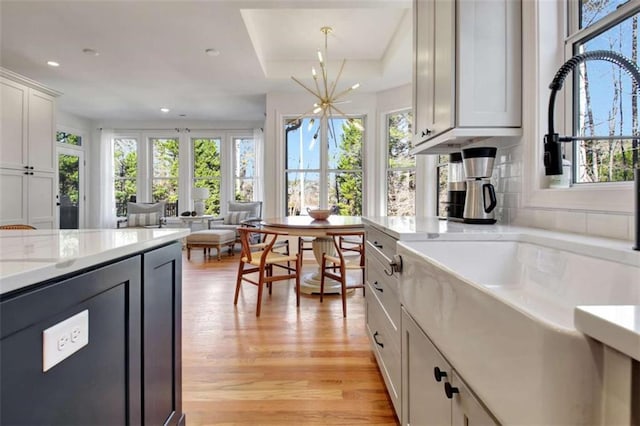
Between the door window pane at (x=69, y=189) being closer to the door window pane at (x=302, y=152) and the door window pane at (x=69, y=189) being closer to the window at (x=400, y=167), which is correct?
the door window pane at (x=302, y=152)

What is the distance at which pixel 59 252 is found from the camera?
821mm

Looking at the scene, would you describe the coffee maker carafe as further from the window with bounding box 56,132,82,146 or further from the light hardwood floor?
the window with bounding box 56,132,82,146

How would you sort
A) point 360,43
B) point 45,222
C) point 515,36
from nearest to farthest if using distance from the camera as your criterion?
point 515,36 < point 360,43 < point 45,222

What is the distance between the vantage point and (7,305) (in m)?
0.58

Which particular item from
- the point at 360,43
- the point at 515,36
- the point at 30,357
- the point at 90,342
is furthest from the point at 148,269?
the point at 360,43

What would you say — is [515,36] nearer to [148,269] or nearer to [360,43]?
[148,269]

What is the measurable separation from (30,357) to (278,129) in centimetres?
517

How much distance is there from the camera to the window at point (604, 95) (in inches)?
47.1

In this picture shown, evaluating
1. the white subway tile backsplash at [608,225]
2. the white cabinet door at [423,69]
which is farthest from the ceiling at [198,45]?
the white subway tile backsplash at [608,225]

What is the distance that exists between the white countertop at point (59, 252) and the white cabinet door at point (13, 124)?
389 centimetres

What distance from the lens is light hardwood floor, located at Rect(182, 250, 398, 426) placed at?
5.29 ft

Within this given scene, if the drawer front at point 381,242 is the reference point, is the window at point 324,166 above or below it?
above

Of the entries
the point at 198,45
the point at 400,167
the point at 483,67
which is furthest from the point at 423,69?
the point at 400,167

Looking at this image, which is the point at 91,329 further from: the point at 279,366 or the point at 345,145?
the point at 345,145
